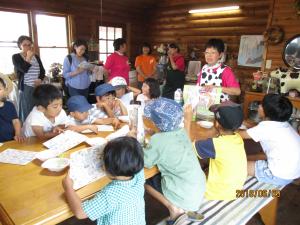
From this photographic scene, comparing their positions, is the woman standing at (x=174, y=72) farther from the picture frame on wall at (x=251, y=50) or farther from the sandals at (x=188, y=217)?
the sandals at (x=188, y=217)

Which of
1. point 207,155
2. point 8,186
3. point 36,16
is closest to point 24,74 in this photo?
point 36,16

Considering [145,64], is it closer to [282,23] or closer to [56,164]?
[282,23]

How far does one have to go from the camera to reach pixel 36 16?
485cm

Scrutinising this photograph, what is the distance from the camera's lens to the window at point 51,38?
5039 mm

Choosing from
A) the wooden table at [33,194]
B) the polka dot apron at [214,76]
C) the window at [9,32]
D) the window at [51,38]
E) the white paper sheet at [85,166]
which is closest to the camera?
the wooden table at [33,194]

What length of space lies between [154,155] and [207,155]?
1.21 ft

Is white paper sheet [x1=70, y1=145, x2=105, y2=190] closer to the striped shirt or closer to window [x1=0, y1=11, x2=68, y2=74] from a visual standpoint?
the striped shirt

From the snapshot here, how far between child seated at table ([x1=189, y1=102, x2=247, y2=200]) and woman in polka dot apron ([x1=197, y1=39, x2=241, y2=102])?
0.78m

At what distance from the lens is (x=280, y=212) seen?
224cm

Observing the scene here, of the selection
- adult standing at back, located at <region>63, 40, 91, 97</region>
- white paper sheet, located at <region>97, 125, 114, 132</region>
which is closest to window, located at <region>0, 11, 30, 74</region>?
adult standing at back, located at <region>63, 40, 91, 97</region>

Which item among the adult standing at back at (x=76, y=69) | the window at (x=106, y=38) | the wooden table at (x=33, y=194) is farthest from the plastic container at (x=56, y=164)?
the window at (x=106, y=38)

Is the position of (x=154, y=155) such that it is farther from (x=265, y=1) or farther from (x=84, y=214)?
(x=265, y=1)

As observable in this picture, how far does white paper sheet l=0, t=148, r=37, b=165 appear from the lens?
52.3 inches

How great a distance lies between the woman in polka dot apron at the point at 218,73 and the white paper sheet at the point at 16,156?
163 cm
